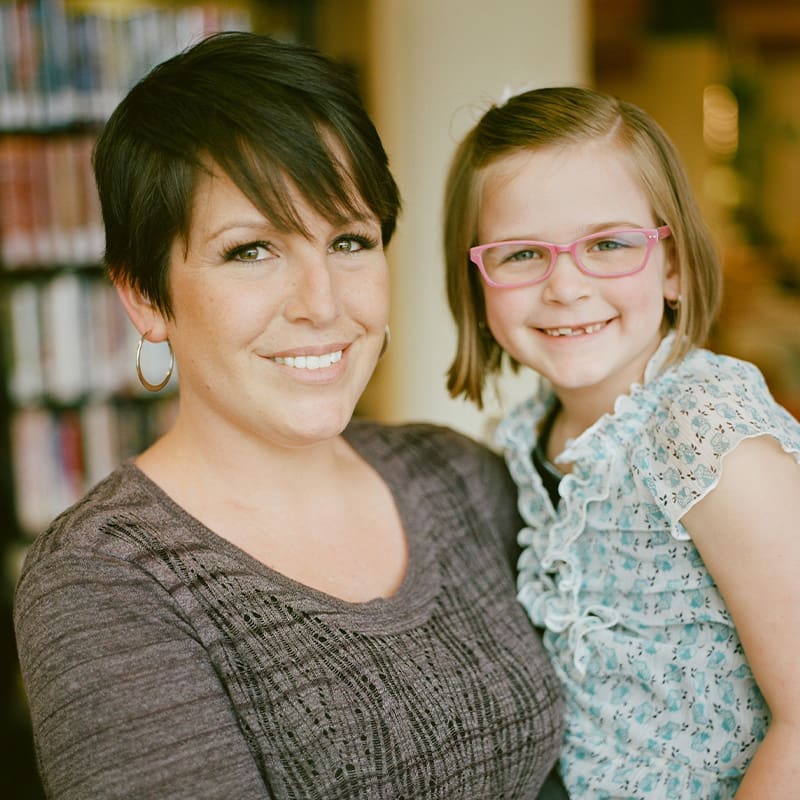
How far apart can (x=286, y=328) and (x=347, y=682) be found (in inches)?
17.8

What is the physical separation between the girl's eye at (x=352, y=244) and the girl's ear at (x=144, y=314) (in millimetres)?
255

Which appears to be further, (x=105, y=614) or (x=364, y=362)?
(x=364, y=362)

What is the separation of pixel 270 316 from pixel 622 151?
60cm

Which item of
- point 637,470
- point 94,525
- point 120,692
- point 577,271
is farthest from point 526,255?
point 120,692

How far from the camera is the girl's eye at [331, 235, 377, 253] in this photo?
1.28 meters

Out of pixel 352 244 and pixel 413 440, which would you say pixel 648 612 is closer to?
pixel 413 440

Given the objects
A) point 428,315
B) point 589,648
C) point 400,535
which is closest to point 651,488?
point 589,648

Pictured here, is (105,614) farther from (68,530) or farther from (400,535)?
(400,535)

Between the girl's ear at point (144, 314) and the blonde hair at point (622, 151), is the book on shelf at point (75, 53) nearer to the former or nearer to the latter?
the blonde hair at point (622, 151)

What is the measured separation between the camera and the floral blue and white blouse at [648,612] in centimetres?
129

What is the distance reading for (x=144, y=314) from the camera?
4.26 feet

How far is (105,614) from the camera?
1055 millimetres

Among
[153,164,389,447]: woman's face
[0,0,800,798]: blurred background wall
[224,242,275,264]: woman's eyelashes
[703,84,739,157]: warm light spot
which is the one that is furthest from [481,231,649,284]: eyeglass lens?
[703,84,739,157]: warm light spot

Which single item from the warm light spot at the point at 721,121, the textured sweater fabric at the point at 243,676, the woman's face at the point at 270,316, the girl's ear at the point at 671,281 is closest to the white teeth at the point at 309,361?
the woman's face at the point at 270,316
